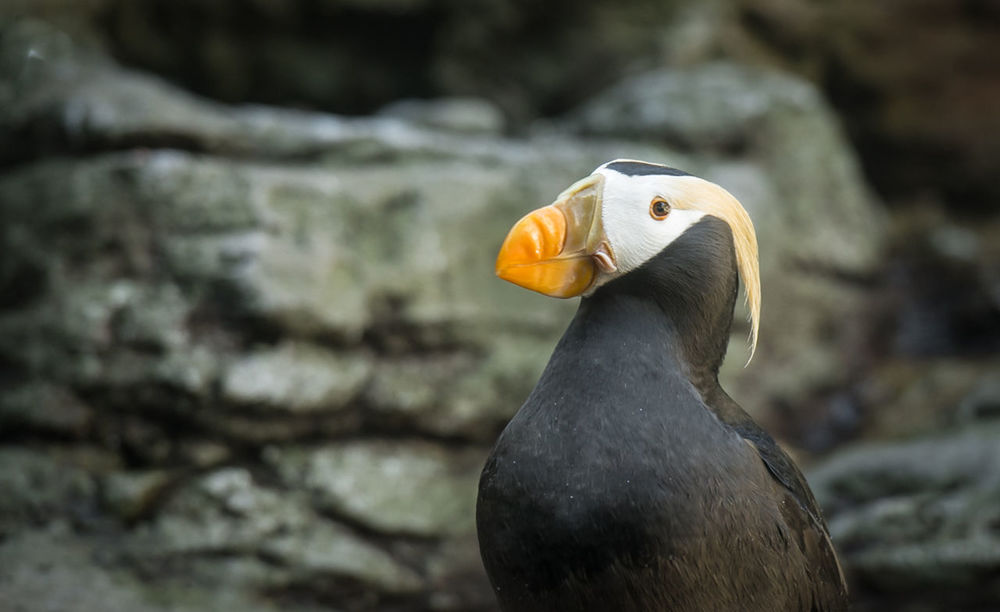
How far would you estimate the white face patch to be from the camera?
6.81ft

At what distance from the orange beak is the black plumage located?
98 millimetres

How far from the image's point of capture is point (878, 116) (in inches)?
300

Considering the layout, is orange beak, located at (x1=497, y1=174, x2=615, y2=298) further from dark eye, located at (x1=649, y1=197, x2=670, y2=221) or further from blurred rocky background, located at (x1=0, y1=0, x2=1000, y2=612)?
blurred rocky background, located at (x1=0, y1=0, x2=1000, y2=612)

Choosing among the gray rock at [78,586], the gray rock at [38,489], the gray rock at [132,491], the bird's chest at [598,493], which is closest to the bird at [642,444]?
the bird's chest at [598,493]

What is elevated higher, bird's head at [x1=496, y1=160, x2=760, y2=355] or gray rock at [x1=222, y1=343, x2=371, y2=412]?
gray rock at [x1=222, y1=343, x2=371, y2=412]

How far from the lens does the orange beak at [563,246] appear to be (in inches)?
78.7

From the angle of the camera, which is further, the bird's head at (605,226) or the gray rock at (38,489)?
the gray rock at (38,489)

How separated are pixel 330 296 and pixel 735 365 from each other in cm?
211

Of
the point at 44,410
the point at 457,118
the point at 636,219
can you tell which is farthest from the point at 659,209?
the point at 457,118

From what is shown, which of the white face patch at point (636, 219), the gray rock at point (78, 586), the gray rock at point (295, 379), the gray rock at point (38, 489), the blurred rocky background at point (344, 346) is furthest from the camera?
the gray rock at point (295, 379)

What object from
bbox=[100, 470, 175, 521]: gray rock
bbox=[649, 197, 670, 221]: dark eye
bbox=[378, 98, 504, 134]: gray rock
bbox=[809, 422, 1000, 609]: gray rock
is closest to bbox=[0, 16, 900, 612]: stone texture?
bbox=[100, 470, 175, 521]: gray rock

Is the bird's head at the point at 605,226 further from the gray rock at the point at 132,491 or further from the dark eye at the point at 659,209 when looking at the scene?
the gray rock at the point at 132,491

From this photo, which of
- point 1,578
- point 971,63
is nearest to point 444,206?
point 1,578

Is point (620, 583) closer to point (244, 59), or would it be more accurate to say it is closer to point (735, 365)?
point (735, 365)
